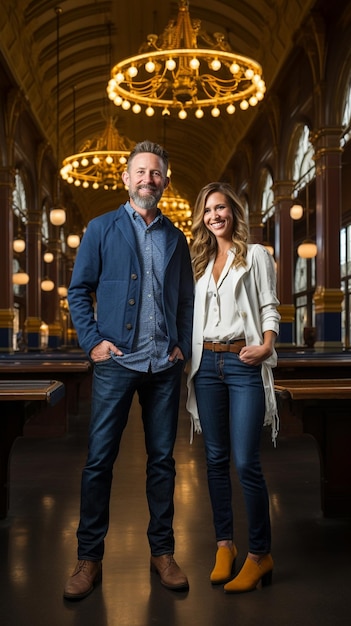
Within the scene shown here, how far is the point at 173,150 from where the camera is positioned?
27328mm

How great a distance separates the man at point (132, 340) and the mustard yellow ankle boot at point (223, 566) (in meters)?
0.16

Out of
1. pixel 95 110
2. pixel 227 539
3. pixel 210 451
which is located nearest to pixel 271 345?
pixel 210 451

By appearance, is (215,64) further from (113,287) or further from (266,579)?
(266,579)

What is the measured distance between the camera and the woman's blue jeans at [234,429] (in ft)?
10.3

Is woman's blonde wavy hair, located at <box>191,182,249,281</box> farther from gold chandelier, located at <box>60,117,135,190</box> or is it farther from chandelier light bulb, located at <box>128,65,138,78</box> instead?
gold chandelier, located at <box>60,117,135,190</box>

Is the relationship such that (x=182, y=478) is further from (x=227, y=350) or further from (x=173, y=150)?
(x=173, y=150)

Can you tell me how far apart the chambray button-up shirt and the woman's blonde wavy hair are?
198mm

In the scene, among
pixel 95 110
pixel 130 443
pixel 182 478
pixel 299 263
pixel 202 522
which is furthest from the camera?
pixel 95 110

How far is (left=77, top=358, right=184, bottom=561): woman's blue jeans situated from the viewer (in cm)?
322

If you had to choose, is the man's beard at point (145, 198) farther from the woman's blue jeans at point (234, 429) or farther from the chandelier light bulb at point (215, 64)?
the chandelier light bulb at point (215, 64)

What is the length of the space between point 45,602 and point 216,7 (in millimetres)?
15788

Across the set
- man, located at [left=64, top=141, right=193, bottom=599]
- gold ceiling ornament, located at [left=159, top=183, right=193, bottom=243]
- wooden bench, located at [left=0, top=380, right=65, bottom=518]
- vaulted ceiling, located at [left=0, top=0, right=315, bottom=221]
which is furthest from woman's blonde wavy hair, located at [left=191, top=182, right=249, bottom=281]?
gold ceiling ornament, located at [left=159, top=183, right=193, bottom=243]

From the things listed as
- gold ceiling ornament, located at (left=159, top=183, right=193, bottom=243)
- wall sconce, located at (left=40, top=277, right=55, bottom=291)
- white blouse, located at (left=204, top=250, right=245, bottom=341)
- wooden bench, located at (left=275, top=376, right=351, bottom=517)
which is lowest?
wooden bench, located at (left=275, top=376, right=351, bottom=517)

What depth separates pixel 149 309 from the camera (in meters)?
3.25
